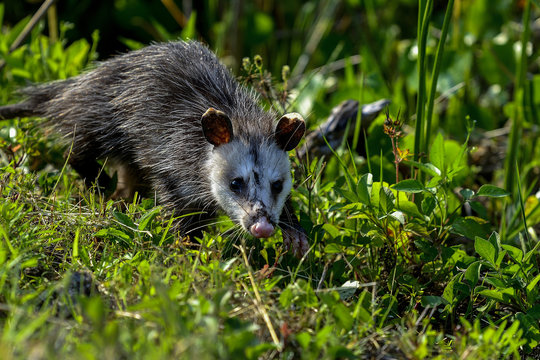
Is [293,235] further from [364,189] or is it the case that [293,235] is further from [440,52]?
[440,52]

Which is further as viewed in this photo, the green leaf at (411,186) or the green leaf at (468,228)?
the green leaf at (468,228)

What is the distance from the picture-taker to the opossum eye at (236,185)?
296cm

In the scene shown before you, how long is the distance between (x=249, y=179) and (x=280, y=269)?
0.51 metres

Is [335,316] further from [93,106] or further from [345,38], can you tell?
[345,38]

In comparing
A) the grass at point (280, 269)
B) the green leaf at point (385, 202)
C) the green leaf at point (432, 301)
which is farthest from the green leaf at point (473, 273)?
the green leaf at point (385, 202)

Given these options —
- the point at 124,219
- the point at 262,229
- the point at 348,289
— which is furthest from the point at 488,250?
the point at 124,219

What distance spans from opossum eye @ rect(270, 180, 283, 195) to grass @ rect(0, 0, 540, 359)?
0.13 m

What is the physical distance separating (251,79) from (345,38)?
2.86 meters

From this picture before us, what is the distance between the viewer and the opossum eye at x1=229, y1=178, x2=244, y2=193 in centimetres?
296

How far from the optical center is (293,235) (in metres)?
2.89

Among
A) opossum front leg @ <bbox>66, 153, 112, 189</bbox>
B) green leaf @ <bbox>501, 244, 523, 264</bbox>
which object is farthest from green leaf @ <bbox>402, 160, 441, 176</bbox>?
opossum front leg @ <bbox>66, 153, 112, 189</bbox>

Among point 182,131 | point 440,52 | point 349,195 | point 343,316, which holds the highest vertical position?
point 440,52

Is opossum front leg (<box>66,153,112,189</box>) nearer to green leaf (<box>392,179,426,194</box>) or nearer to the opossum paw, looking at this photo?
the opossum paw

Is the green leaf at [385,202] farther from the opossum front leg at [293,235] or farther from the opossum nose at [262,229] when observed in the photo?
the opossum nose at [262,229]
